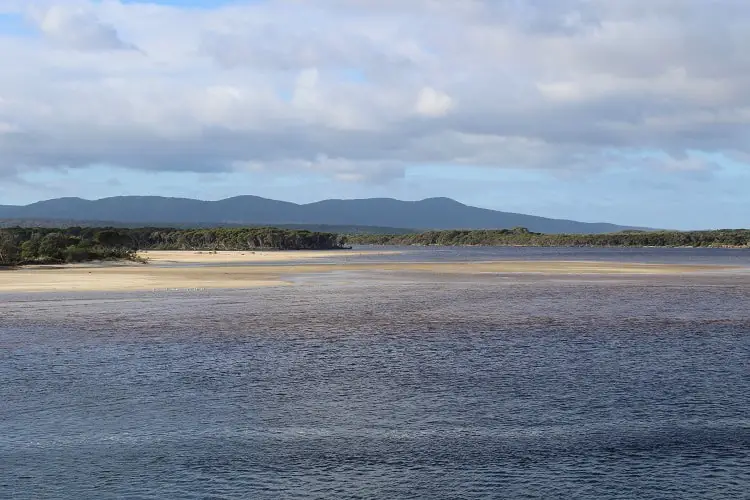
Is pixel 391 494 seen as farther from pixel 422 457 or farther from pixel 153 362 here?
pixel 153 362

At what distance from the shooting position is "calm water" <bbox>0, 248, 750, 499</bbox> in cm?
1119

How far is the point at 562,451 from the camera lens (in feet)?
41.0

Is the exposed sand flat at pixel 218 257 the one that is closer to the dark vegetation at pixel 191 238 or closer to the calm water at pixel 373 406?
the dark vegetation at pixel 191 238

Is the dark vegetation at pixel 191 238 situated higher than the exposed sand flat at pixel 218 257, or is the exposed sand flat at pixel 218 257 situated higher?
the dark vegetation at pixel 191 238

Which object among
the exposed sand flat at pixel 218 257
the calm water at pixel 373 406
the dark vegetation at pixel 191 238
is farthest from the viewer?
the dark vegetation at pixel 191 238

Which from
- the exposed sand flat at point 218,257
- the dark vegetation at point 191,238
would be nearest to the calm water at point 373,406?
the exposed sand flat at point 218,257

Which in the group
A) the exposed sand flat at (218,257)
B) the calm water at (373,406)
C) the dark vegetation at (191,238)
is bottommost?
the calm water at (373,406)

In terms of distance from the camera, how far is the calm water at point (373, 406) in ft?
36.7

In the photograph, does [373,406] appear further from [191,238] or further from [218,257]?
[191,238]

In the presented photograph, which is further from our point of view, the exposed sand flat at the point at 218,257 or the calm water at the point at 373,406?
the exposed sand flat at the point at 218,257

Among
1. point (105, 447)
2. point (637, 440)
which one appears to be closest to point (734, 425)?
point (637, 440)

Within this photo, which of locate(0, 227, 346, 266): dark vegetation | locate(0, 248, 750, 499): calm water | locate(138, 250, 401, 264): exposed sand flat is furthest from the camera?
locate(0, 227, 346, 266): dark vegetation

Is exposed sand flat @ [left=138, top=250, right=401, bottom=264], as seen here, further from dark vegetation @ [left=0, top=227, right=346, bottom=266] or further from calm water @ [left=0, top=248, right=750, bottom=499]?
calm water @ [left=0, top=248, right=750, bottom=499]

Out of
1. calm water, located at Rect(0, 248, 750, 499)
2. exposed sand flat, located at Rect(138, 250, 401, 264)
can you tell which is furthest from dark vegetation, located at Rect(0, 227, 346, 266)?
calm water, located at Rect(0, 248, 750, 499)
